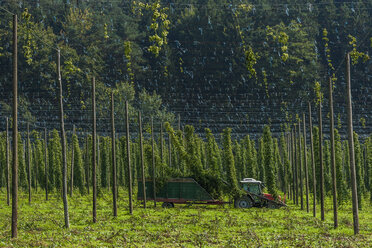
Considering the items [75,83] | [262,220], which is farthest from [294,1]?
[262,220]

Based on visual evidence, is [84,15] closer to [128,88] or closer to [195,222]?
[128,88]

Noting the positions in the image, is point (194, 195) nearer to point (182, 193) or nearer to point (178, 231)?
point (182, 193)

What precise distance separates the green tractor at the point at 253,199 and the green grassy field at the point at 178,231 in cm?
444

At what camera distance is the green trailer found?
35.1m

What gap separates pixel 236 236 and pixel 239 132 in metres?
72.8

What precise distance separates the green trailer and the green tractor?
1.35 meters

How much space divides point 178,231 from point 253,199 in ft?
48.8

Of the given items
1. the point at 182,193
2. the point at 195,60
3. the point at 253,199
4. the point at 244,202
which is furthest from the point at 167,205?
the point at 195,60

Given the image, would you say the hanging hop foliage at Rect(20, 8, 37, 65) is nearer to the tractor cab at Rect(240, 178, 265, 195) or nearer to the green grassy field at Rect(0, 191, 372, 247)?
the tractor cab at Rect(240, 178, 265, 195)

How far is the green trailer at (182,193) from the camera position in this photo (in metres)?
35.1

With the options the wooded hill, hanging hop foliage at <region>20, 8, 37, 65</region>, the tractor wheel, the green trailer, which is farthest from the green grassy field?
hanging hop foliage at <region>20, 8, 37, 65</region>

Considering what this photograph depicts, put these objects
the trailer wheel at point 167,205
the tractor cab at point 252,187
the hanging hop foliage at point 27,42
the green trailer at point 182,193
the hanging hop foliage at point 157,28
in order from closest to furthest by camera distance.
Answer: the green trailer at point 182,193 < the trailer wheel at point 167,205 < the tractor cab at point 252,187 < the hanging hop foliage at point 157,28 < the hanging hop foliage at point 27,42

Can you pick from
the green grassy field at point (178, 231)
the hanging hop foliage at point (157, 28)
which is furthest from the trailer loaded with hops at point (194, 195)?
the hanging hop foliage at point (157, 28)

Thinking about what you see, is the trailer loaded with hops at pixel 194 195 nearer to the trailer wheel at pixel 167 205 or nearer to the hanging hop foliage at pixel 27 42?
the trailer wheel at pixel 167 205
